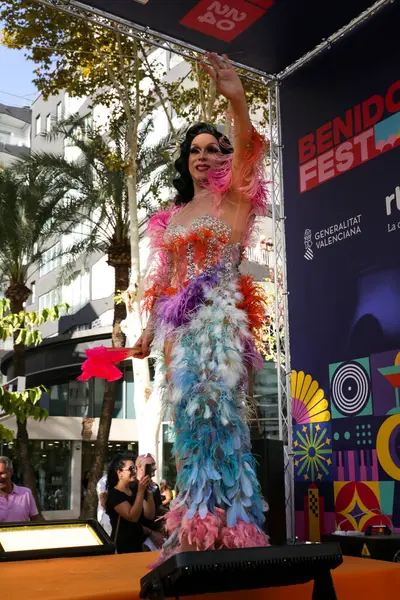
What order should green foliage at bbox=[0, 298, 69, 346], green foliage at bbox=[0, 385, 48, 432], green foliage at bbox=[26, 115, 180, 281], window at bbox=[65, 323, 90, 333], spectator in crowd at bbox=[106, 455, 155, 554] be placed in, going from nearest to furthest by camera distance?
spectator in crowd at bbox=[106, 455, 155, 554]
green foliage at bbox=[0, 298, 69, 346]
green foliage at bbox=[0, 385, 48, 432]
green foliage at bbox=[26, 115, 180, 281]
window at bbox=[65, 323, 90, 333]

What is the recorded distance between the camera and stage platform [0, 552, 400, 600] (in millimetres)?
1954

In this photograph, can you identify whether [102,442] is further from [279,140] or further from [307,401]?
[279,140]

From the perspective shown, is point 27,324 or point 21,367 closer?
point 27,324

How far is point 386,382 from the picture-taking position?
205 inches

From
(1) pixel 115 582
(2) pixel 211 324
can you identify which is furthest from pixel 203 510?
(2) pixel 211 324

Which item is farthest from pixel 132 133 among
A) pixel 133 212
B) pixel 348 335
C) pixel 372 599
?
pixel 372 599

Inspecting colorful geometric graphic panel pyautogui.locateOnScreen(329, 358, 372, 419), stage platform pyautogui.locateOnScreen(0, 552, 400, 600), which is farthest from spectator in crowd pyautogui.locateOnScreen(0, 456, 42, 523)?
stage platform pyautogui.locateOnScreen(0, 552, 400, 600)

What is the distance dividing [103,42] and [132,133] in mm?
1806

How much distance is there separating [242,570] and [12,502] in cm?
437

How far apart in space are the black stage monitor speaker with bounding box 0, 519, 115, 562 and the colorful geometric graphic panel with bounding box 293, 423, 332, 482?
2.73m

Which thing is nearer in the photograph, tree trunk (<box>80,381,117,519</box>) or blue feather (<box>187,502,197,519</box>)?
blue feather (<box>187,502,197,519</box>)

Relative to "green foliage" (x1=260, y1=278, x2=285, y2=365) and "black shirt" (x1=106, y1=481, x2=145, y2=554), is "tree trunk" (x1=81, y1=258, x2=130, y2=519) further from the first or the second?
"black shirt" (x1=106, y1=481, x2=145, y2=554)

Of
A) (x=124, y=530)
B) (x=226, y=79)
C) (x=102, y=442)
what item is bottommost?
(x=124, y=530)

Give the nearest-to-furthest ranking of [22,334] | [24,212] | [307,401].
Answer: [307,401], [22,334], [24,212]
